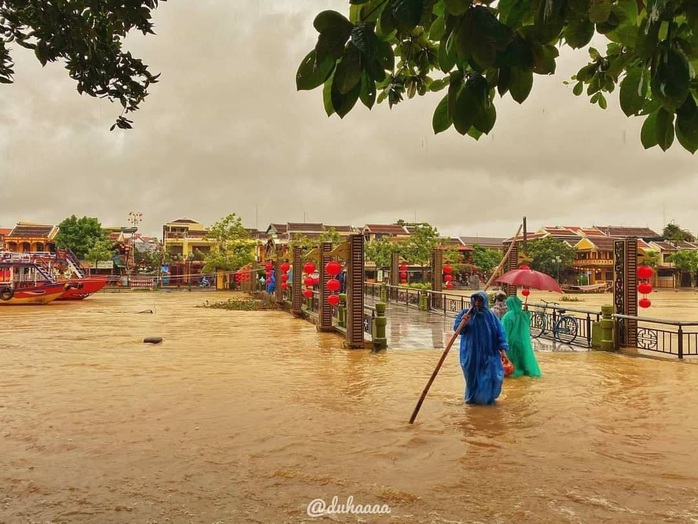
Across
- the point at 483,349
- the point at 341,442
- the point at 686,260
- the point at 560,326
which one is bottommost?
the point at 341,442

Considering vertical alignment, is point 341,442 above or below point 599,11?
below

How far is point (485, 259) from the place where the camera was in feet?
162

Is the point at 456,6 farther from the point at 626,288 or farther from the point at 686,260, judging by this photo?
the point at 686,260

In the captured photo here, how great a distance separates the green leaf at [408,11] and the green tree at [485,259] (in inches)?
1922

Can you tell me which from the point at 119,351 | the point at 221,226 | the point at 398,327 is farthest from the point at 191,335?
the point at 221,226

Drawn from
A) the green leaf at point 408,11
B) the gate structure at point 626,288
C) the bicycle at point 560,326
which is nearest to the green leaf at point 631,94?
the green leaf at point 408,11

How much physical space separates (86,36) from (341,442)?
406 centimetres

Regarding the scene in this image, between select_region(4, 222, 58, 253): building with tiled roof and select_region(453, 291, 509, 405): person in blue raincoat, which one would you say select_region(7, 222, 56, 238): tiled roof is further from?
select_region(453, 291, 509, 405): person in blue raincoat

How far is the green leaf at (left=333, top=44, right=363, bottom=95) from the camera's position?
1348mm

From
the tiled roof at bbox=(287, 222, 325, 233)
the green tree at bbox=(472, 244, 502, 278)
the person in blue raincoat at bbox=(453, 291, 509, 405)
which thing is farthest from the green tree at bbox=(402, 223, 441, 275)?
the person in blue raincoat at bbox=(453, 291, 509, 405)

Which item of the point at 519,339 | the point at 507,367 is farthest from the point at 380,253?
the point at 507,367

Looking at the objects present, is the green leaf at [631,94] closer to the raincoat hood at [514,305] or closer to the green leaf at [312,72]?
the green leaf at [312,72]

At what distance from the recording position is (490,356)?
6.65 m

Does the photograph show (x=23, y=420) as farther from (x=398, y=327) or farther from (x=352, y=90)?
(x=398, y=327)
